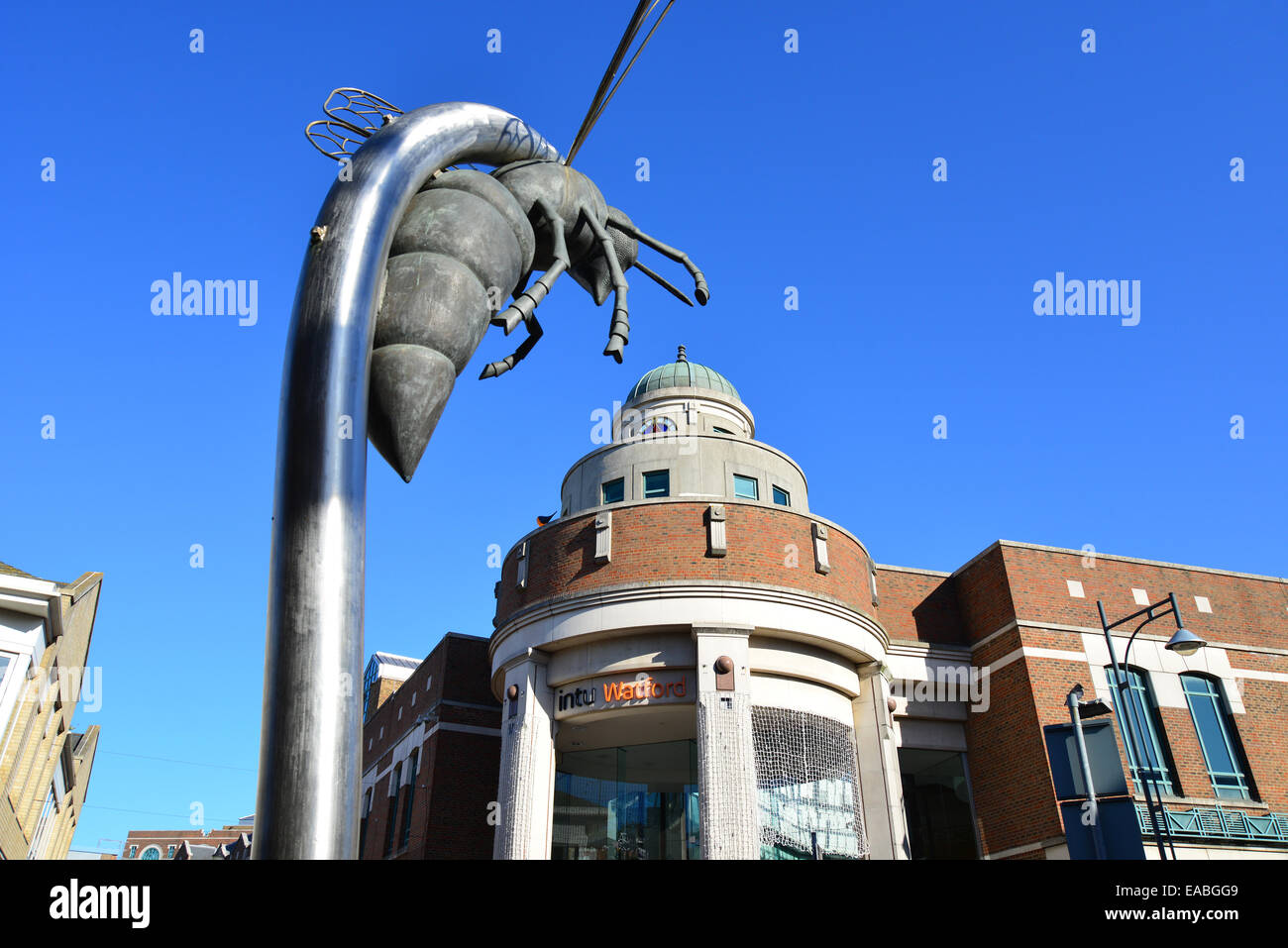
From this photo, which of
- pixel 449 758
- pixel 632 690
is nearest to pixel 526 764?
pixel 632 690

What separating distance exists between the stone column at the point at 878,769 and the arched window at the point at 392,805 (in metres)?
16.8

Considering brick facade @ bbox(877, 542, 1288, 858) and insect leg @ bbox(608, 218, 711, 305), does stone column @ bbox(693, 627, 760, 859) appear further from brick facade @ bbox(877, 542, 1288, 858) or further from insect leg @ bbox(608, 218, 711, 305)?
insect leg @ bbox(608, 218, 711, 305)

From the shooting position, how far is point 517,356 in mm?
3988

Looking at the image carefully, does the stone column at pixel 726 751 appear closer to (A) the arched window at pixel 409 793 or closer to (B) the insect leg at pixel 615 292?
(A) the arched window at pixel 409 793

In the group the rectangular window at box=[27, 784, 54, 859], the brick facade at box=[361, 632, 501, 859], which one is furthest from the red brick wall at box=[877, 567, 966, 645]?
the rectangular window at box=[27, 784, 54, 859]

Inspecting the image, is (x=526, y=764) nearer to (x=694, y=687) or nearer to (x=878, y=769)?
(x=694, y=687)

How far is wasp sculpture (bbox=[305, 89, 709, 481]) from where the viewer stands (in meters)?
3.16

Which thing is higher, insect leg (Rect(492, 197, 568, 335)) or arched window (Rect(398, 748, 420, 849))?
arched window (Rect(398, 748, 420, 849))

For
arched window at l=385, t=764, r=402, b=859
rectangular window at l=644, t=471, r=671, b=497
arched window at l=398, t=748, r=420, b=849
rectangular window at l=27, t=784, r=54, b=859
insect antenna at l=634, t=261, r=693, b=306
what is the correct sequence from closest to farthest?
insect antenna at l=634, t=261, r=693, b=306 → rectangular window at l=644, t=471, r=671, b=497 → rectangular window at l=27, t=784, r=54, b=859 → arched window at l=398, t=748, r=420, b=849 → arched window at l=385, t=764, r=402, b=859

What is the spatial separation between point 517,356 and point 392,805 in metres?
31.4

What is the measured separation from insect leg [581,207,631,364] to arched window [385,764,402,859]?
29.7 meters
